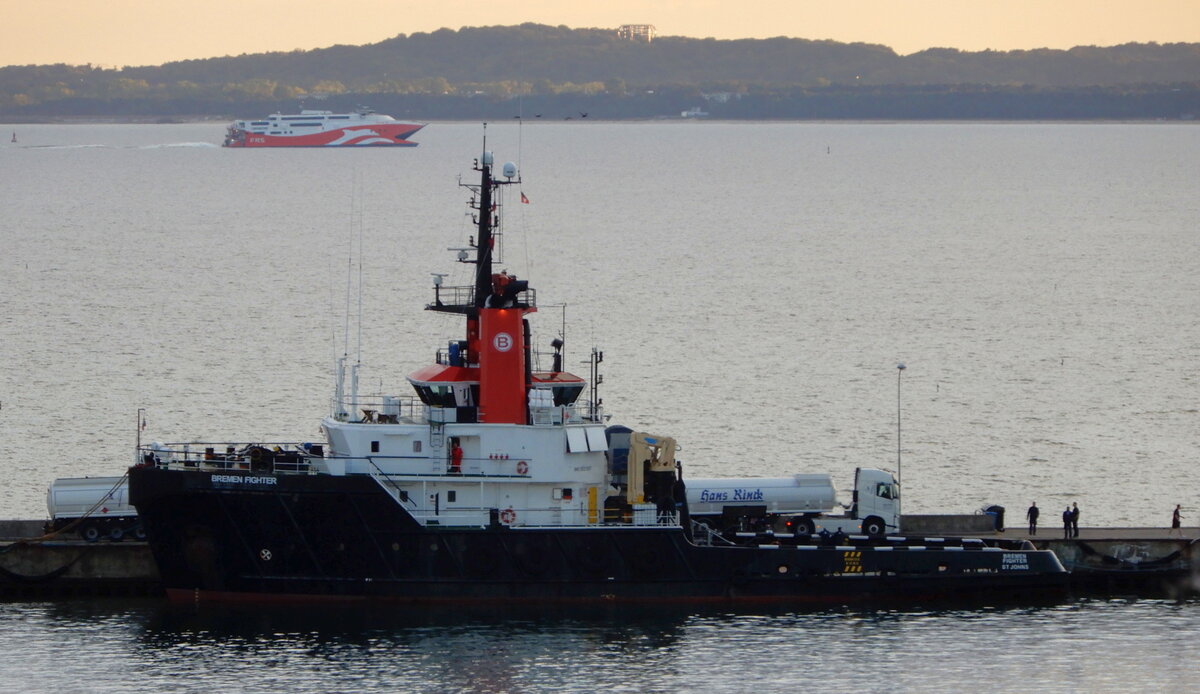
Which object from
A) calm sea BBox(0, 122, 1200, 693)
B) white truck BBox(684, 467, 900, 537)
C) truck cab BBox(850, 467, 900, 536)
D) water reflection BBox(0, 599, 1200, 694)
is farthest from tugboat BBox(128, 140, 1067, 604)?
truck cab BBox(850, 467, 900, 536)

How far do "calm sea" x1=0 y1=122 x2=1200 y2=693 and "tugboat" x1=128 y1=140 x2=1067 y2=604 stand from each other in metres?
0.88

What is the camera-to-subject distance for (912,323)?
88750 millimetres

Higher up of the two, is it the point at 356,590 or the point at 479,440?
the point at 479,440

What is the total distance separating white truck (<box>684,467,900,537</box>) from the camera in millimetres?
43594

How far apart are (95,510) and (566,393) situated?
10.9m

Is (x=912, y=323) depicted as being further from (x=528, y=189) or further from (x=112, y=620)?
(x=528, y=189)

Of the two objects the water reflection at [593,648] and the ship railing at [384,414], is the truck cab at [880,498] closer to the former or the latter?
the water reflection at [593,648]

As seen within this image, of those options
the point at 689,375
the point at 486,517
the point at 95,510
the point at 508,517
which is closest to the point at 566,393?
the point at 508,517

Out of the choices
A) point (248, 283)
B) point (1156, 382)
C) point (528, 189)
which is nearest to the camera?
point (1156, 382)

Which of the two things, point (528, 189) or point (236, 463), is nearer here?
point (236, 463)

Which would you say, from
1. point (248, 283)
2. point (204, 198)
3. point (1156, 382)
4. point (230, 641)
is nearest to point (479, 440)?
point (230, 641)

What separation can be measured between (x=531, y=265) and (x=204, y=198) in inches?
3000

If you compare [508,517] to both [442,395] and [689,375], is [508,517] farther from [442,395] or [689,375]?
[689,375]

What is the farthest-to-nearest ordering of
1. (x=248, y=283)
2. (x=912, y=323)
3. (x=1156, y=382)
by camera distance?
1. (x=248, y=283)
2. (x=912, y=323)
3. (x=1156, y=382)
